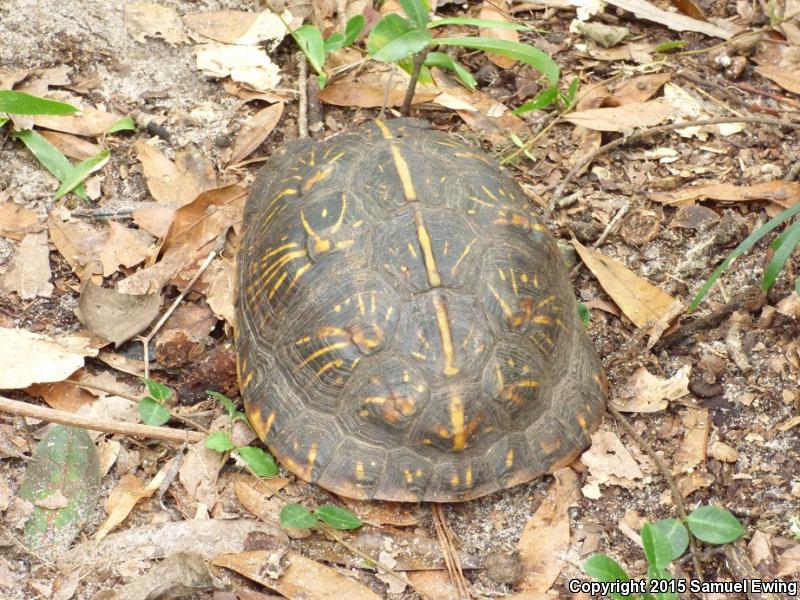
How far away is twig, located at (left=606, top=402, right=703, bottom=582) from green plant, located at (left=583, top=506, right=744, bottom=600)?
0.08m

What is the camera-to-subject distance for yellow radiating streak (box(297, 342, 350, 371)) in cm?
329

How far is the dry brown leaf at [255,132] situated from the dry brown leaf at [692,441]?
2427mm

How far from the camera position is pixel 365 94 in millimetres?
4758

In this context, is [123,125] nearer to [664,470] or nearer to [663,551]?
[664,470]

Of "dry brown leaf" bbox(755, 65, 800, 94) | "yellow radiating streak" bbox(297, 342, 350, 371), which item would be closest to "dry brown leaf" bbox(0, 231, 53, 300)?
"yellow radiating streak" bbox(297, 342, 350, 371)

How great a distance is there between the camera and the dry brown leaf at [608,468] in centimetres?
354

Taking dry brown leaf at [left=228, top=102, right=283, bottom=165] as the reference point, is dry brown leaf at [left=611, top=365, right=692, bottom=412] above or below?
below

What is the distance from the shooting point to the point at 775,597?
10.5 ft

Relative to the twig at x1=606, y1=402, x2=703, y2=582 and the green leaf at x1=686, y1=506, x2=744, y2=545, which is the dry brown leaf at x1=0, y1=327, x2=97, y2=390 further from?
the green leaf at x1=686, y1=506, x2=744, y2=545

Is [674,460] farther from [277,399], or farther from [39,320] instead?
[39,320]

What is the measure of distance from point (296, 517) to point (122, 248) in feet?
5.28

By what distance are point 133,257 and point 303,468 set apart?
1.40 metres

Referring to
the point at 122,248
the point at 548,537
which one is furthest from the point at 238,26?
the point at 548,537

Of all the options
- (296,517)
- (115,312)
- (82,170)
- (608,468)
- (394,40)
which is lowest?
(608,468)
